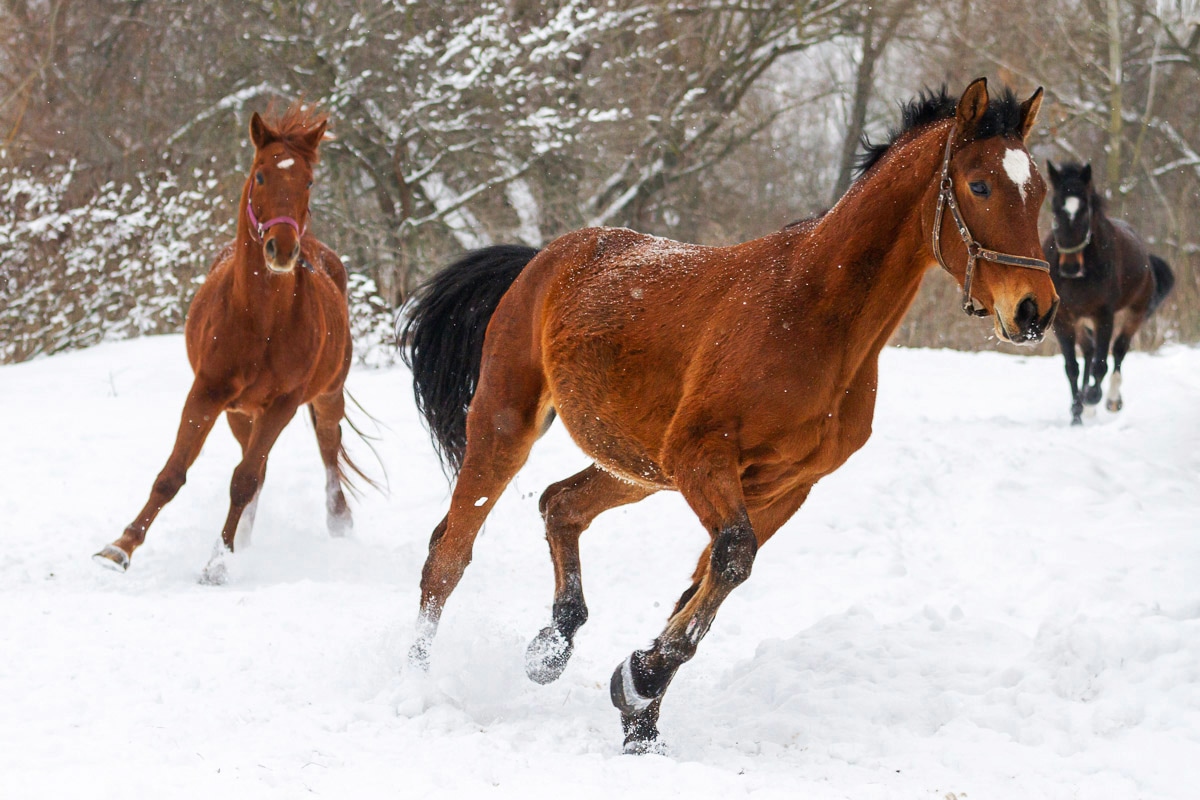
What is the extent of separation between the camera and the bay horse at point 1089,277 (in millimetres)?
10328

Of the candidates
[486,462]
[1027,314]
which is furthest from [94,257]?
[1027,314]

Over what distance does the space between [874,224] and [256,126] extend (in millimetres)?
4059

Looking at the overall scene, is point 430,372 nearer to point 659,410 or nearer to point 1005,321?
point 659,410

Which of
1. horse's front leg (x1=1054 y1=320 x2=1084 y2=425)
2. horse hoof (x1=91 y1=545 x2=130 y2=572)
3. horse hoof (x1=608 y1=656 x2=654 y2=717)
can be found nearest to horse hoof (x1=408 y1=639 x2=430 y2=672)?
horse hoof (x1=608 y1=656 x2=654 y2=717)

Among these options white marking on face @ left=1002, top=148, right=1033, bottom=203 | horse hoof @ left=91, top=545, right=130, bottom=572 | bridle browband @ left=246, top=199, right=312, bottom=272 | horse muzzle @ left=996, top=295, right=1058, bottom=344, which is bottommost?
horse hoof @ left=91, top=545, right=130, bottom=572

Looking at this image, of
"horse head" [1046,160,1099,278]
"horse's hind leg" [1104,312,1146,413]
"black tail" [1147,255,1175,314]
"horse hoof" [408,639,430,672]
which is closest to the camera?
"horse hoof" [408,639,430,672]

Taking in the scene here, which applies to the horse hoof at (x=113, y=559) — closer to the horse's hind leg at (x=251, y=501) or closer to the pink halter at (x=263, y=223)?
the horse's hind leg at (x=251, y=501)

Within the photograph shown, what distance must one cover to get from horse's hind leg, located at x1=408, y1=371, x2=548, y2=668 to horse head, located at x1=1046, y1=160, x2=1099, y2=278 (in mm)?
7294

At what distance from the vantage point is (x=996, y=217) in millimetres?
3422

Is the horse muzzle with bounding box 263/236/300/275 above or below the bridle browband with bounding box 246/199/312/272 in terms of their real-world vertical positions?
below

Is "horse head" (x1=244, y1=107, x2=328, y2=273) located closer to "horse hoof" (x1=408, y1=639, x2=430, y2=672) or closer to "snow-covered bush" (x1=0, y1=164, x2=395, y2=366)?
"horse hoof" (x1=408, y1=639, x2=430, y2=672)

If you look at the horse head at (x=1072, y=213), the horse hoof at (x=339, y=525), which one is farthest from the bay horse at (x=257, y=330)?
the horse head at (x=1072, y=213)

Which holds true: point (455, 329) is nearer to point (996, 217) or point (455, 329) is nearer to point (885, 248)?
point (885, 248)

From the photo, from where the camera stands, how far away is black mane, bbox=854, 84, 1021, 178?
11.7ft
